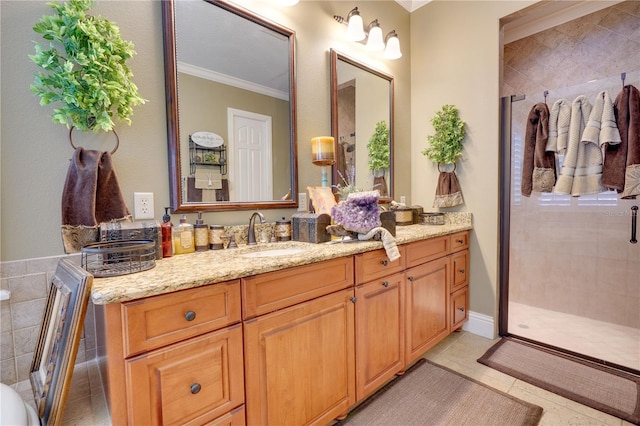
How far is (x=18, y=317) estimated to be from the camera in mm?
1080

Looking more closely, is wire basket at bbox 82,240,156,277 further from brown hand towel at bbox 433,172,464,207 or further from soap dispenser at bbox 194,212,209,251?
brown hand towel at bbox 433,172,464,207

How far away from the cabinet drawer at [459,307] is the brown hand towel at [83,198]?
2.29 metres

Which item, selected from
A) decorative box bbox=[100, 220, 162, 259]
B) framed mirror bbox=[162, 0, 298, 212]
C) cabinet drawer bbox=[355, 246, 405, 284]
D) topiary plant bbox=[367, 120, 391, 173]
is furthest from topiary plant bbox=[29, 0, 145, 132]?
topiary plant bbox=[367, 120, 391, 173]

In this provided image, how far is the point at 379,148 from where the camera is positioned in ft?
8.39

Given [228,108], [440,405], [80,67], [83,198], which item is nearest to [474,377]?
[440,405]

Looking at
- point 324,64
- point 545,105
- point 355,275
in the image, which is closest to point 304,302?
point 355,275

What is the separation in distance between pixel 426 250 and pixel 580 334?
168 centimetres

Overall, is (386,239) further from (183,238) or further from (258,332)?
(183,238)

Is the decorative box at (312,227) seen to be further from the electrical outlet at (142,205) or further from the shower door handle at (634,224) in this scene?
the shower door handle at (634,224)

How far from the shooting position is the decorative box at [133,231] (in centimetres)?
117

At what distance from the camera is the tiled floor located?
93 cm

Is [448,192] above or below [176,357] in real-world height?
above

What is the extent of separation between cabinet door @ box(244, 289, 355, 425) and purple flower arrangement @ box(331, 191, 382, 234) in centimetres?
35

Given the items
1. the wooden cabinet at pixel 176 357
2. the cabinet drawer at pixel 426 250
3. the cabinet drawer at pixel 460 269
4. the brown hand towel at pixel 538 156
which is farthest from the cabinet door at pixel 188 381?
the brown hand towel at pixel 538 156
